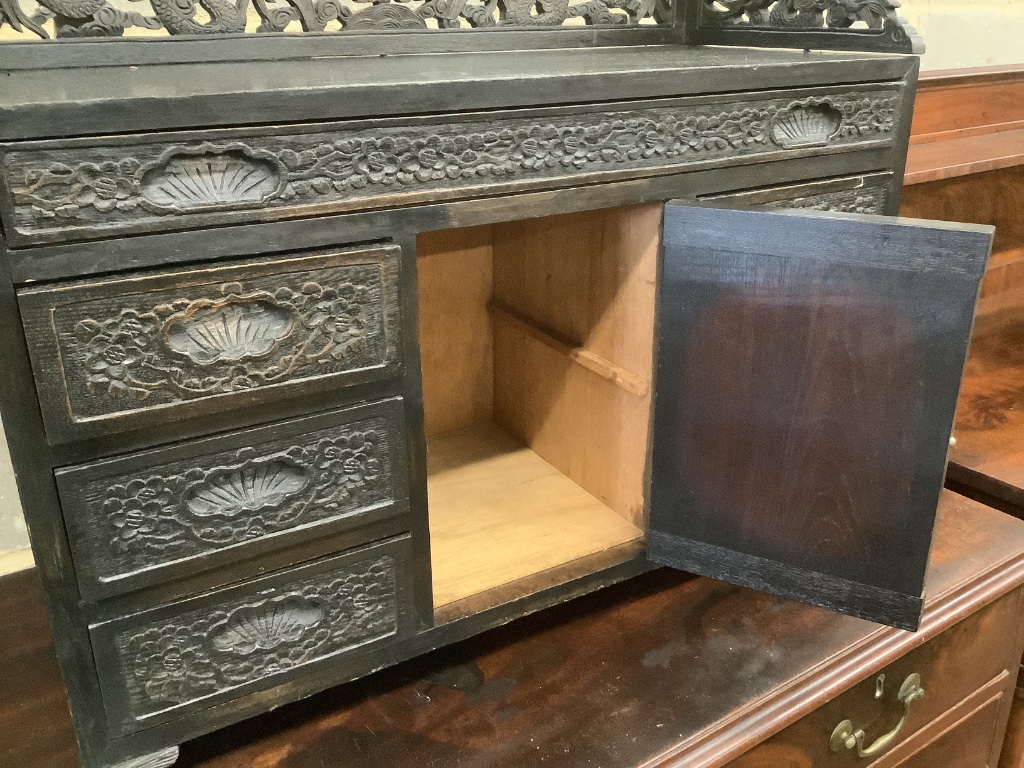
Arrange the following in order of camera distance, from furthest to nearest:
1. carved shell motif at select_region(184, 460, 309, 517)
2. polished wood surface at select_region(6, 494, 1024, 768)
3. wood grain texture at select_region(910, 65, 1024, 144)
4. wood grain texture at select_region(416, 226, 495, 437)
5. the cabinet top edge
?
wood grain texture at select_region(910, 65, 1024, 144) → wood grain texture at select_region(416, 226, 495, 437) → polished wood surface at select_region(6, 494, 1024, 768) → carved shell motif at select_region(184, 460, 309, 517) → the cabinet top edge

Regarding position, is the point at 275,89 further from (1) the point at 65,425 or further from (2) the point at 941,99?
(2) the point at 941,99

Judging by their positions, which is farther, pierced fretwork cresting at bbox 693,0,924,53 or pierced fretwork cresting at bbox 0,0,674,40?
pierced fretwork cresting at bbox 693,0,924,53

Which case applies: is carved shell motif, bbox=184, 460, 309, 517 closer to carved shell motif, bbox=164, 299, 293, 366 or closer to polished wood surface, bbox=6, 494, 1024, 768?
carved shell motif, bbox=164, 299, 293, 366

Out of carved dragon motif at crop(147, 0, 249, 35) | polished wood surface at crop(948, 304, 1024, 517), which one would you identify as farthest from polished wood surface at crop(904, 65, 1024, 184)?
carved dragon motif at crop(147, 0, 249, 35)

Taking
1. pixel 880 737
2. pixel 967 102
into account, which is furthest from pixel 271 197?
pixel 967 102

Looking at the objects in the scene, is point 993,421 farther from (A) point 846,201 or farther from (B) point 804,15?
(B) point 804,15

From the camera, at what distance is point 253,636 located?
28.1 inches

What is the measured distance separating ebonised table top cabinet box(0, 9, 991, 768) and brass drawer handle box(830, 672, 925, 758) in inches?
6.0

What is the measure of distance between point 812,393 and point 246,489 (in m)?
0.49

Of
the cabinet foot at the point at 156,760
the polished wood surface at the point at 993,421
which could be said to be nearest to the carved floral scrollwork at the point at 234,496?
the cabinet foot at the point at 156,760

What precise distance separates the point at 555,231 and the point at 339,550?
0.51 meters

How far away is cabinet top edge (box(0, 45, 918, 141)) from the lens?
0.55 m

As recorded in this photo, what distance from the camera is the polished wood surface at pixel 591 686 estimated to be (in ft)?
2.53

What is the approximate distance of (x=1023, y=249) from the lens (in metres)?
1.68
